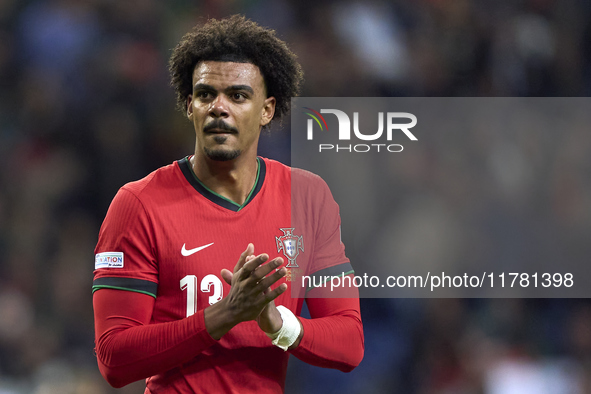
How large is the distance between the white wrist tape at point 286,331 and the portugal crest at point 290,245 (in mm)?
303

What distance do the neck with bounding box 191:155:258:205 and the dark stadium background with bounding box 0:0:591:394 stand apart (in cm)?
173

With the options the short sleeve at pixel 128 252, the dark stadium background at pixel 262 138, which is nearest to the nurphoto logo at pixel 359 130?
the dark stadium background at pixel 262 138

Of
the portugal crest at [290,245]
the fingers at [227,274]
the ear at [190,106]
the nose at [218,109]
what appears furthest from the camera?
the ear at [190,106]

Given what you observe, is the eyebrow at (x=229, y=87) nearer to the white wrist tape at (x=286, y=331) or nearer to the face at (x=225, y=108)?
the face at (x=225, y=108)

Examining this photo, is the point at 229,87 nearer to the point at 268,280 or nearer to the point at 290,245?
the point at 290,245

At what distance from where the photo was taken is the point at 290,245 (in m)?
2.61

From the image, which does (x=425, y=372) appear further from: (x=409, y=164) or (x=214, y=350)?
(x=214, y=350)

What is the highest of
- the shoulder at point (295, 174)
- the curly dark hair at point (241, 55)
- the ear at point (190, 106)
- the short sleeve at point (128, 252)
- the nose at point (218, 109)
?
the curly dark hair at point (241, 55)

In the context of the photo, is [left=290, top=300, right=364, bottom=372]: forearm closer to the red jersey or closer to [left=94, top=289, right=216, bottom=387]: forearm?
the red jersey

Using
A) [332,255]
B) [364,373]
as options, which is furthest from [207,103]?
[364,373]

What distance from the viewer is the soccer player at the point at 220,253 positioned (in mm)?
2225

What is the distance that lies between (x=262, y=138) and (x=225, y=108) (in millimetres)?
1945

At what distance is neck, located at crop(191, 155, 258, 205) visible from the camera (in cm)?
260

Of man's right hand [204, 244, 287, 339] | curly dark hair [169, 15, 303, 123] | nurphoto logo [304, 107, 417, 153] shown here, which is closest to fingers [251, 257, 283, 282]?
man's right hand [204, 244, 287, 339]
